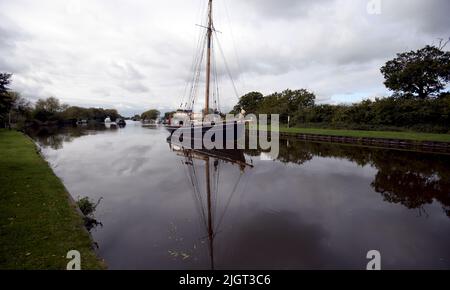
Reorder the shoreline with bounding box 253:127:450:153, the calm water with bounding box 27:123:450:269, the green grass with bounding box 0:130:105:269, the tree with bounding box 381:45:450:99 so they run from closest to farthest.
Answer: the green grass with bounding box 0:130:105:269
the calm water with bounding box 27:123:450:269
the shoreline with bounding box 253:127:450:153
the tree with bounding box 381:45:450:99

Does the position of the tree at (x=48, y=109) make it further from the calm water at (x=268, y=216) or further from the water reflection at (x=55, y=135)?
the calm water at (x=268, y=216)

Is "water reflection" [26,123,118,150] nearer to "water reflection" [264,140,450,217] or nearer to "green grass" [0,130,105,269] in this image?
"green grass" [0,130,105,269]

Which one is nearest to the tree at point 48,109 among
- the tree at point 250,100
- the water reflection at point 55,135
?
the water reflection at point 55,135

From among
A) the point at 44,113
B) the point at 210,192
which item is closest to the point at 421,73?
the point at 210,192

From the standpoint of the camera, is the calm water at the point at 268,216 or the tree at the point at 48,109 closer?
the calm water at the point at 268,216

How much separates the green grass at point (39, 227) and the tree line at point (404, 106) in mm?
38081

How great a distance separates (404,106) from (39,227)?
41.9 meters

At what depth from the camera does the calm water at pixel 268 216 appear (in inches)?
244

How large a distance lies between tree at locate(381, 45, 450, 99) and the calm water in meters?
34.3

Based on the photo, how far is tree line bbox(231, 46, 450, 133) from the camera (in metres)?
33.5

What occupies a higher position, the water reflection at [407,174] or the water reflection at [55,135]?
the water reflection at [55,135]

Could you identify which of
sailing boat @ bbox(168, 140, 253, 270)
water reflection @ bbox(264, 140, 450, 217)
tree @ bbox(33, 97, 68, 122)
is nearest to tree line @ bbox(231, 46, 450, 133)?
water reflection @ bbox(264, 140, 450, 217)

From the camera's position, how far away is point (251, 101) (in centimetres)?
9688
